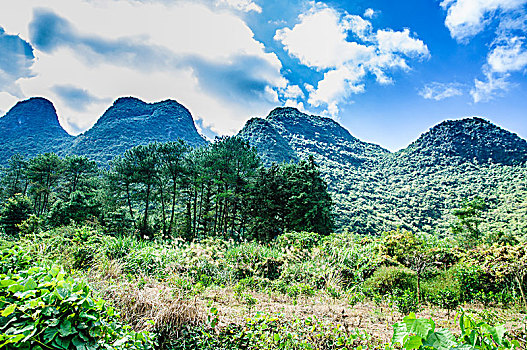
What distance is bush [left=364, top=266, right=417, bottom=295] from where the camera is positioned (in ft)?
19.0

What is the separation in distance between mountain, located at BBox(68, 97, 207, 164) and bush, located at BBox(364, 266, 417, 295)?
51267 millimetres

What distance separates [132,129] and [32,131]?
33.4m

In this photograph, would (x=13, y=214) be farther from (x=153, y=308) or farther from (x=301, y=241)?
(x=153, y=308)


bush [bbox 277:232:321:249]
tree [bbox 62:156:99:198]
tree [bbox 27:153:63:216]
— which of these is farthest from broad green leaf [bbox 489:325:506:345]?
tree [bbox 27:153:63:216]

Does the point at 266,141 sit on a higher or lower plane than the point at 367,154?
higher

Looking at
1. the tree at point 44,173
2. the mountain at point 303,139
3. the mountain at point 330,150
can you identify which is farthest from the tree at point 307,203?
the mountain at point 303,139

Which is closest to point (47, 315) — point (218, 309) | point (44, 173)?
point (218, 309)

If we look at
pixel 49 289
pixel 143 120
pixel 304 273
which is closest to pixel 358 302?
pixel 304 273

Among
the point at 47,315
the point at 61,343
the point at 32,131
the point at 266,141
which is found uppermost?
the point at 32,131

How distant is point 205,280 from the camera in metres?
5.72

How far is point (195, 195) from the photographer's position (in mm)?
21453

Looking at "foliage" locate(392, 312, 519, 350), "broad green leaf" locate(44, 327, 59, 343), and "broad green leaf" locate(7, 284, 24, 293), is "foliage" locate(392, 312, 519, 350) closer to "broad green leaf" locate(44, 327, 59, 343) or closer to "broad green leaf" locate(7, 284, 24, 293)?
"broad green leaf" locate(44, 327, 59, 343)

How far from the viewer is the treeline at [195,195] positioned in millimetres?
16527

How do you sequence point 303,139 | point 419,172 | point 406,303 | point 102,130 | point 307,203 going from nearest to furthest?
point 406,303
point 307,203
point 419,172
point 102,130
point 303,139
